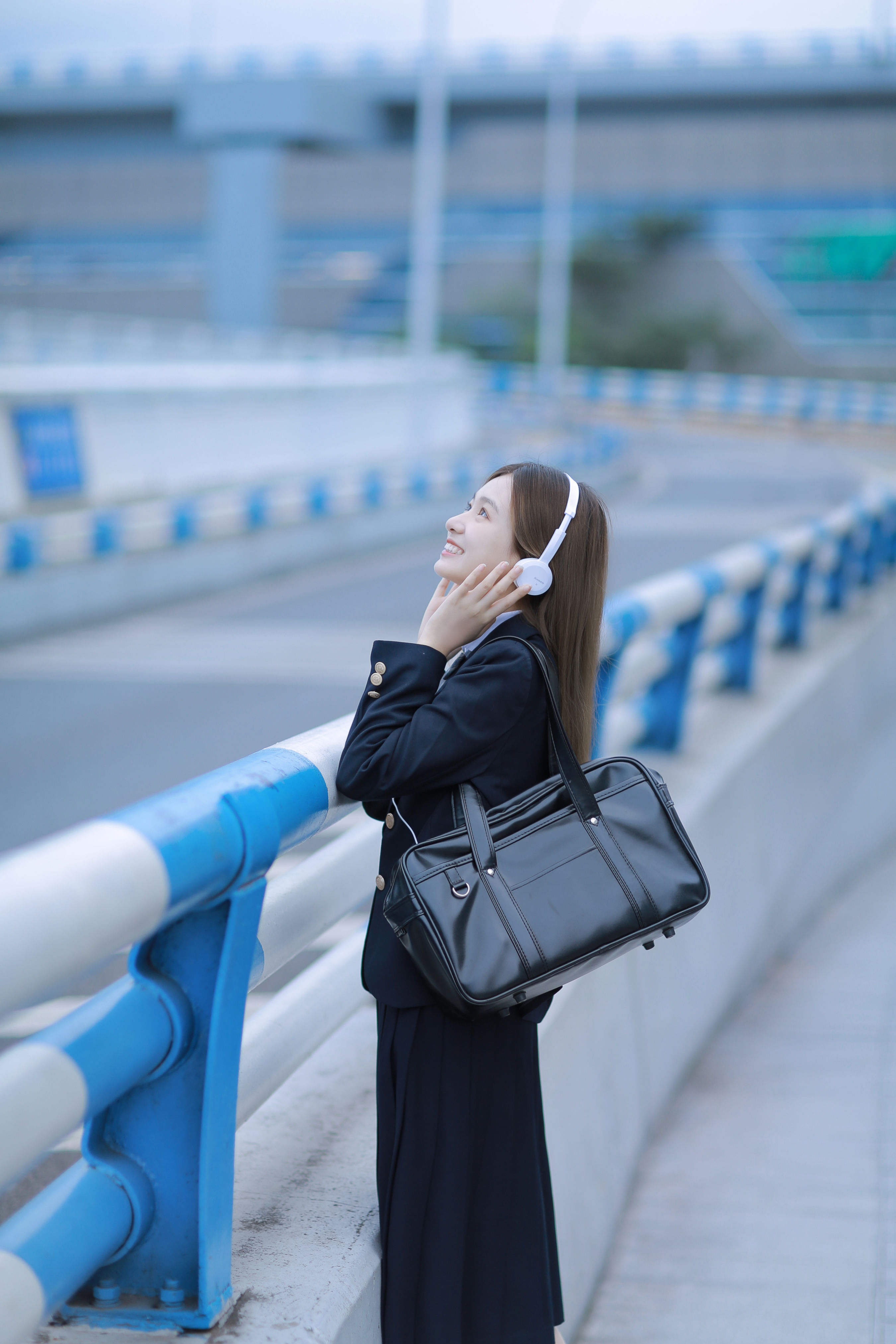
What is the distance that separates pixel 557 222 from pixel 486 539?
138 ft

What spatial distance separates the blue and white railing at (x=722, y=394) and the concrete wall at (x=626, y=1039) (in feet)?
110

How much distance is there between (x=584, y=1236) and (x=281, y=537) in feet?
50.2

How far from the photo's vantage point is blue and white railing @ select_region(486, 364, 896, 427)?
151 feet

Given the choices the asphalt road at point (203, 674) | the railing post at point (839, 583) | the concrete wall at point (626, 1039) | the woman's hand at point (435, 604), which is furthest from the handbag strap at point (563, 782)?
the railing post at point (839, 583)

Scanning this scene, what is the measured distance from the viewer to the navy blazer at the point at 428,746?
7.18 ft

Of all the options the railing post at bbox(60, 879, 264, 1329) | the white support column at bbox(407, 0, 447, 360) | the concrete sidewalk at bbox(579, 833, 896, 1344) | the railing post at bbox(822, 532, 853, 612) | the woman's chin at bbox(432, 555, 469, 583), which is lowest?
the concrete sidewalk at bbox(579, 833, 896, 1344)

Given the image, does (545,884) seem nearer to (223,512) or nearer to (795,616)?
(795,616)

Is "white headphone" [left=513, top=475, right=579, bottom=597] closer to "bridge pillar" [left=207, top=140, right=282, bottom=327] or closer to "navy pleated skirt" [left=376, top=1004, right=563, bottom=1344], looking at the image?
"navy pleated skirt" [left=376, top=1004, right=563, bottom=1344]

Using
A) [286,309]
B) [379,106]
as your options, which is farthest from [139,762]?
[286,309]

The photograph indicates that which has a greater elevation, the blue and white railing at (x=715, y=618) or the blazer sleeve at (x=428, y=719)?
the blazer sleeve at (x=428, y=719)

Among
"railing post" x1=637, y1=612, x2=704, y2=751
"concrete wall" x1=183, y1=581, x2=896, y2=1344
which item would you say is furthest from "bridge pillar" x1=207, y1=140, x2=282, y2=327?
"railing post" x1=637, y1=612, x2=704, y2=751

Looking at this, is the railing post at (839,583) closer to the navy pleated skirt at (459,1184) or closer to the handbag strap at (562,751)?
the handbag strap at (562,751)

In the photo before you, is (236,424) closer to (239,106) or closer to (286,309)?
(239,106)

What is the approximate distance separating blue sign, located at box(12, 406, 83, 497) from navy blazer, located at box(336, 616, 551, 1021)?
43.9 feet
